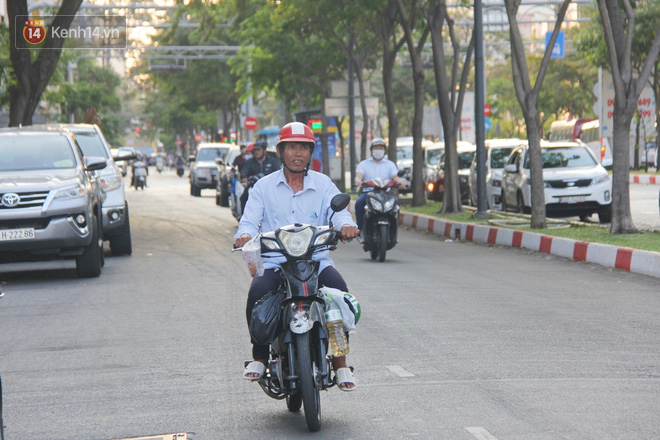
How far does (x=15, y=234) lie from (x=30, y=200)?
457 millimetres

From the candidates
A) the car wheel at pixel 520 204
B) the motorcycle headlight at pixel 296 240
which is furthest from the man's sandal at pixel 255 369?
the car wheel at pixel 520 204

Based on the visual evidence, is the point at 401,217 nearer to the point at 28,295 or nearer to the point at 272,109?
the point at 28,295

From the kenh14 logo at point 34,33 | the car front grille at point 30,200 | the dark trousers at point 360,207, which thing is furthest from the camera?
the kenh14 logo at point 34,33

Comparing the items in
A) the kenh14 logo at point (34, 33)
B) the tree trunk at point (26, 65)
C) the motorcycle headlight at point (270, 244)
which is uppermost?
the kenh14 logo at point (34, 33)

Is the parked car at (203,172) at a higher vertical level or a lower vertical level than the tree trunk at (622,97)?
lower

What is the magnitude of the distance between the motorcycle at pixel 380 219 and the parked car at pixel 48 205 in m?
3.61

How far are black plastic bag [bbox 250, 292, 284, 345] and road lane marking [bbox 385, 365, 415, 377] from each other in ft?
5.12

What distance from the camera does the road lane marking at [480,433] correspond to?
5.58m

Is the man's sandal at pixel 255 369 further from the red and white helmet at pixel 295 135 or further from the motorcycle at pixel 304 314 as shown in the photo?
the red and white helmet at pixel 295 135

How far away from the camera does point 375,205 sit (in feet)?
51.0

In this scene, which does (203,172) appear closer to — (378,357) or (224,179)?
(224,179)

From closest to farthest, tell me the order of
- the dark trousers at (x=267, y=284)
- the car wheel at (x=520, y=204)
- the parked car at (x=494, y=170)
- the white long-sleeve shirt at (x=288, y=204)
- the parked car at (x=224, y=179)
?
the dark trousers at (x=267, y=284) < the white long-sleeve shirt at (x=288, y=204) < the car wheel at (x=520, y=204) < the parked car at (x=494, y=170) < the parked car at (x=224, y=179)

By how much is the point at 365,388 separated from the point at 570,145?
60.9 feet

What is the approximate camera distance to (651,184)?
133ft
